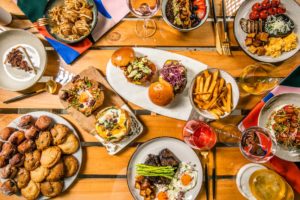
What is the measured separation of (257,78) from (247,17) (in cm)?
40

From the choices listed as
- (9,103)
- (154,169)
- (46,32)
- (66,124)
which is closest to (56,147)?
(66,124)

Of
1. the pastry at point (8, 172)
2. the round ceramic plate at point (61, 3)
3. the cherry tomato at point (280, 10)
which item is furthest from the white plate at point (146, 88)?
the pastry at point (8, 172)

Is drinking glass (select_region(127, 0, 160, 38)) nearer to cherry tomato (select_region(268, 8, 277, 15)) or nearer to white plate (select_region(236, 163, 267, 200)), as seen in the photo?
cherry tomato (select_region(268, 8, 277, 15))

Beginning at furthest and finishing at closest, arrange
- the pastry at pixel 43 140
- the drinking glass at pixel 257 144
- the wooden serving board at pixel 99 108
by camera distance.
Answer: the wooden serving board at pixel 99 108 → the pastry at pixel 43 140 → the drinking glass at pixel 257 144

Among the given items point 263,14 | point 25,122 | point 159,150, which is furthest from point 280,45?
point 25,122

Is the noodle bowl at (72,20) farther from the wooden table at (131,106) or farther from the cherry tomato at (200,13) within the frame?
the cherry tomato at (200,13)

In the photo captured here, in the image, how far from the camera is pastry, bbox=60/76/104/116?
7.23ft

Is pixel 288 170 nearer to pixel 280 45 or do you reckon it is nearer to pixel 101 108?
→ pixel 280 45

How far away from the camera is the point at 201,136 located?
2.19 m

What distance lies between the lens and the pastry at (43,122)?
2189mm

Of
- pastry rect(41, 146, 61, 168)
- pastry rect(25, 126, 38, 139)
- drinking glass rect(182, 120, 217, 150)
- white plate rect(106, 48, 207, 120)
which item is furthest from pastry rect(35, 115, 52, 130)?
drinking glass rect(182, 120, 217, 150)

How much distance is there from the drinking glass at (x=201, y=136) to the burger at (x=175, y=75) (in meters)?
0.23

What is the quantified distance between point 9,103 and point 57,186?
0.63m

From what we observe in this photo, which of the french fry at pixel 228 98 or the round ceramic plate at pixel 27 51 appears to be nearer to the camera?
the french fry at pixel 228 98
